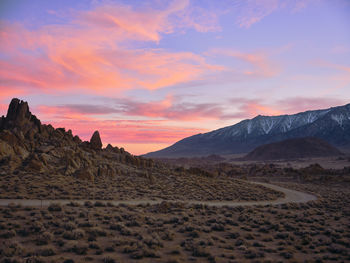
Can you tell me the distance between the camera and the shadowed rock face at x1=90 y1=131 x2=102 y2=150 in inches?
2298

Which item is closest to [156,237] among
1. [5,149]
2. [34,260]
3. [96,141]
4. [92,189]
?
[34,260]

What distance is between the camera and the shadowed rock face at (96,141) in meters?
58.4

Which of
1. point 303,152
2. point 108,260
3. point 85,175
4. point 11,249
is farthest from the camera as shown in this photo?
point 303,152

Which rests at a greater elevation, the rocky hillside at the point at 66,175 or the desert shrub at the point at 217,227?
the rocky hillside at the point at 66,175

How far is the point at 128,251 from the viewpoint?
12.0 m

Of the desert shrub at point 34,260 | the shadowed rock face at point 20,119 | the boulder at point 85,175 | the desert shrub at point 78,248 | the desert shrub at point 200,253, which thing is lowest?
the desert shrub at point 200,253

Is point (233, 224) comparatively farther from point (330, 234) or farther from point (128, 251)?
point (128, 251)

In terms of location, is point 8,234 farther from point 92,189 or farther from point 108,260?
point 92,189

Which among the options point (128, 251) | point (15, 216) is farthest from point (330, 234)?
point (15, 216)

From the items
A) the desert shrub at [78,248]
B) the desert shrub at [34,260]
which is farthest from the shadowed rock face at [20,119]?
the desert shrub at [34,260]

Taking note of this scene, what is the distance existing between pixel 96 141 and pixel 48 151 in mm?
14898

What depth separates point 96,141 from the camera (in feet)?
193

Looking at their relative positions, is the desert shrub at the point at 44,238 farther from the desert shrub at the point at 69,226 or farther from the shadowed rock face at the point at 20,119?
the shadowed rock face at the point at 20,119

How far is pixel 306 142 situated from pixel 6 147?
201 metres
